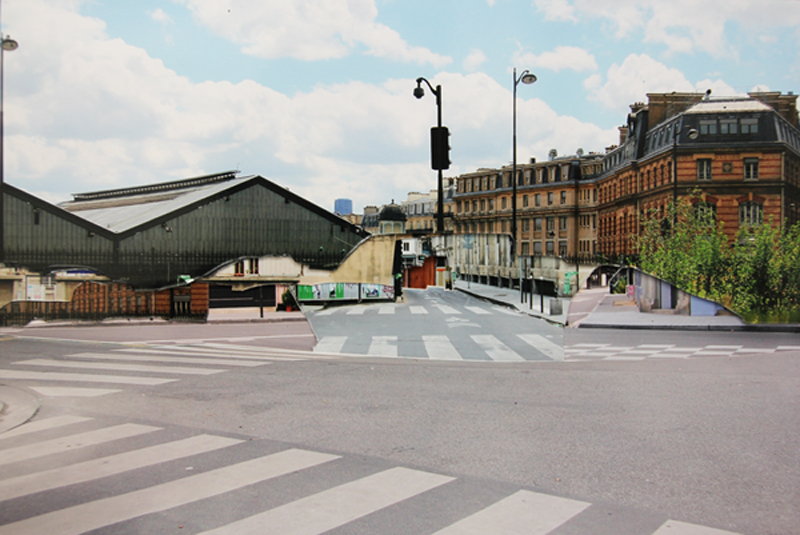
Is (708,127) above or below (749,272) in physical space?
above

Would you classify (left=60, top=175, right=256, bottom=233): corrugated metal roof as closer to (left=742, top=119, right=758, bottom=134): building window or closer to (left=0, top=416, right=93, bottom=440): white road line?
(left=0, top=416, right=93, bottom=440): white road line

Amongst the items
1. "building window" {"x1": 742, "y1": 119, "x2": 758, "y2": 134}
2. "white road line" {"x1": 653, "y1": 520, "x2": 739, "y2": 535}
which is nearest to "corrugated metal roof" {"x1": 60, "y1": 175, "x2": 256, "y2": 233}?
"white road line" {"x1": 653, "y1": 520, "x2": 739, "y2": 535}

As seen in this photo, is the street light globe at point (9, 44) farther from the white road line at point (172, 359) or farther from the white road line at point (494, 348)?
the white road line at point (494, 348)

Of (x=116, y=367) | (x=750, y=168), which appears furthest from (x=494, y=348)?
(x=750, y=168)

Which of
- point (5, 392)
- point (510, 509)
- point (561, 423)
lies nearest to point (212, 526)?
point (510, 509)

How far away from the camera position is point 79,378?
1112cm

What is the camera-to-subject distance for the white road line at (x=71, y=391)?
31.7 ft

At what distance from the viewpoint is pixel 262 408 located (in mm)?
8438

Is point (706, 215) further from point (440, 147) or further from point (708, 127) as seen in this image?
point (440, 147)

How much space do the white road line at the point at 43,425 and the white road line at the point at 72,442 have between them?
68 centimetres

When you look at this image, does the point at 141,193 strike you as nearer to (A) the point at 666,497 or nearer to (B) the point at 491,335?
(B) the point at 491,335

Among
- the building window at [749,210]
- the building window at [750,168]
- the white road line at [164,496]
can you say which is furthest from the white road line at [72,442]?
the building window at [750,168]

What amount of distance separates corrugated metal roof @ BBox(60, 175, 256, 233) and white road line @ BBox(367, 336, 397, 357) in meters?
8.99

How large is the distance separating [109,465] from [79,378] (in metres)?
5.91
